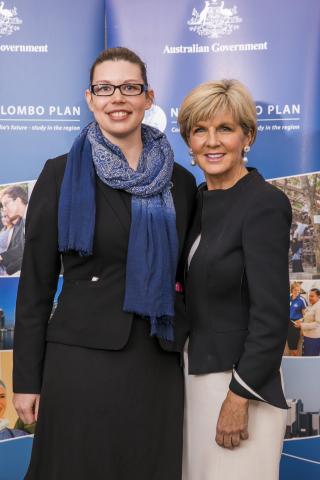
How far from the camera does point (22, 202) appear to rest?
129 inches

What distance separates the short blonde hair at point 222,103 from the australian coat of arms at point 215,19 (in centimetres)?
115

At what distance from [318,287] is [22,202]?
4.71ft

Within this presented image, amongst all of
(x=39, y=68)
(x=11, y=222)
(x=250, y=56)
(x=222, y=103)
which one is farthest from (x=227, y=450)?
(x=39, y=68)

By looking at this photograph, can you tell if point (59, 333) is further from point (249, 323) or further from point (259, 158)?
point (259, 158)

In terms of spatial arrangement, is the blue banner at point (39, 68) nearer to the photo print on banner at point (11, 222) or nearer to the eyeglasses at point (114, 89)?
the photo print on banner at point (11, 222)

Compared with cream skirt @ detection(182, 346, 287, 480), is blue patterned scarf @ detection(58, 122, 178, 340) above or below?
above

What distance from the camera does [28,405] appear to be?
219 cm

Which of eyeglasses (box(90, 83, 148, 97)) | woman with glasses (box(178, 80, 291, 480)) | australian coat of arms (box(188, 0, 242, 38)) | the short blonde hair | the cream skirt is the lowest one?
the cream skirt

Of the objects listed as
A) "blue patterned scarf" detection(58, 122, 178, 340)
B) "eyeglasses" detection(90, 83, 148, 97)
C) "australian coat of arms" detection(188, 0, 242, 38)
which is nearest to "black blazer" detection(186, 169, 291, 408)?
"blue patterned scarf" detection(58, 122, 178, 340)

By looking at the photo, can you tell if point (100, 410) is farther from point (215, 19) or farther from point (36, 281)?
point (215, 19)

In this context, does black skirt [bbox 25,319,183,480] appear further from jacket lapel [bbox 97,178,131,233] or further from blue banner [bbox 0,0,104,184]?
blue banner [bbox 0,0,104,184]

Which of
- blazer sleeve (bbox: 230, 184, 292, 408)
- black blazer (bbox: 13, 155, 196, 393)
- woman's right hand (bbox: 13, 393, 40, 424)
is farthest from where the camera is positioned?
woman's right hand (bbox: 13, 393, 40, 424)

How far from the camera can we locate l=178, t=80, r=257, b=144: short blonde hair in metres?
2.11

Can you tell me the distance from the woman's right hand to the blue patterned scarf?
44 cm
